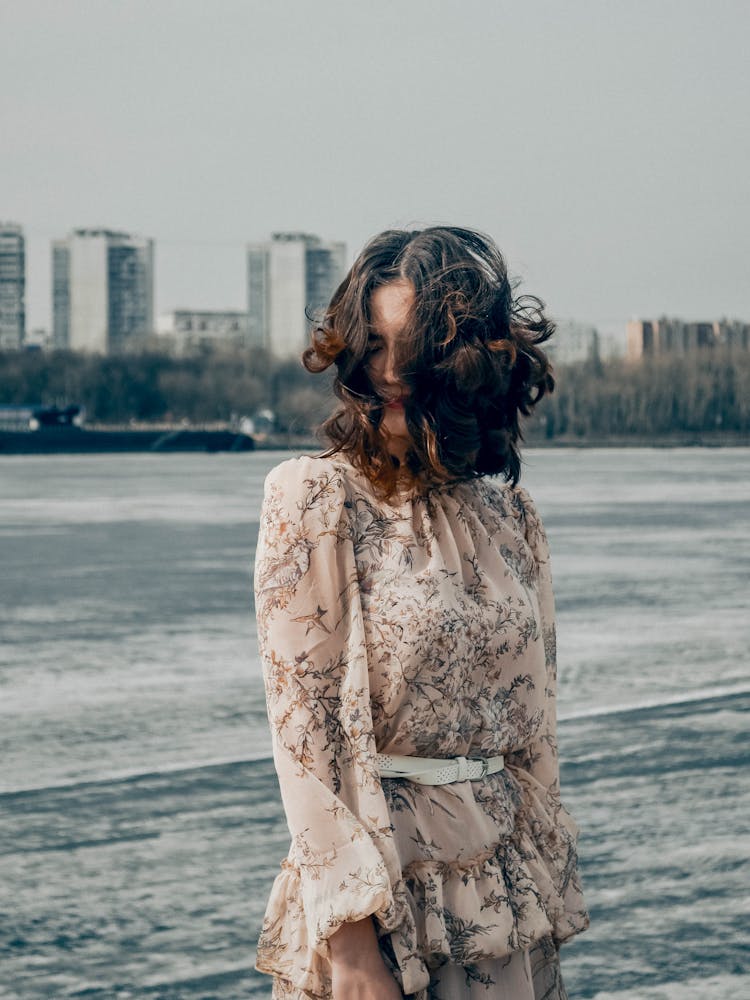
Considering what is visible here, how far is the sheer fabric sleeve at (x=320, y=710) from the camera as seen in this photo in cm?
186

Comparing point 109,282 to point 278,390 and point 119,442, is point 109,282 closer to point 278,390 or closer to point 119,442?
point 278,390

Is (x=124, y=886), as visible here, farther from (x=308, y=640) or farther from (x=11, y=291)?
(x=11, y=291)

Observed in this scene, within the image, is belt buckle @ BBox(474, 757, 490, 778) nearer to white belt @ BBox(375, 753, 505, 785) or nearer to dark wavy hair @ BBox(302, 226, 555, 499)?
white belt @ BBox(375, 753, 505, 785)

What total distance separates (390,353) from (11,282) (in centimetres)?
12886

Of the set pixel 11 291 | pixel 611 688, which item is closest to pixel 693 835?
pixel 611 688

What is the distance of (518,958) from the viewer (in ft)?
6.48

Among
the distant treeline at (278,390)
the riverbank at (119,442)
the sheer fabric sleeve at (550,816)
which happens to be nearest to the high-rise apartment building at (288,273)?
the distant treeline at (278,390)

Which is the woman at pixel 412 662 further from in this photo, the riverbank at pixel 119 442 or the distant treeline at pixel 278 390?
the distant treeline at pixel 278 390

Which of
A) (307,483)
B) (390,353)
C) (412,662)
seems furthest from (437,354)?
(412,662)

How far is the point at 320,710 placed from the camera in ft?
6.18

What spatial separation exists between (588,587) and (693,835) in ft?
28.7

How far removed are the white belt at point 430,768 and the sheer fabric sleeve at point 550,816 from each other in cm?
15

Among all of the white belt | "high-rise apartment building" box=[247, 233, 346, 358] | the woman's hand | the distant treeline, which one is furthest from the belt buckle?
"high-rise apartment building" box=[247, 233, 346, 358]

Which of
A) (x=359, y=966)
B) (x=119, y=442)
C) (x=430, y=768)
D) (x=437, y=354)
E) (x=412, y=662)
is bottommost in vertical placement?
(x=119, y=442)
